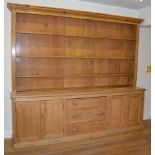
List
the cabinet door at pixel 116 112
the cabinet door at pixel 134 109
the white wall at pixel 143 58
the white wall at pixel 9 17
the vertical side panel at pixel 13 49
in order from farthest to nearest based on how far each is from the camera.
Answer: the white wall at pixel 143 58, the cabinet door at pixel 134 109, the cabinet door at pixel 116 112, the white wall at pixel 9 17, the vertical side panel at pixel 13 49

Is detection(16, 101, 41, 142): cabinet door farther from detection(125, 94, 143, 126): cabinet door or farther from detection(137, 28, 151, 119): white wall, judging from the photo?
detection(137, 28, 151, 119): white wall

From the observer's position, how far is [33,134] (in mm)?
2959

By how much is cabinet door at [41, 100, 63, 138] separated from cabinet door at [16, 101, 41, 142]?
0.10 meters

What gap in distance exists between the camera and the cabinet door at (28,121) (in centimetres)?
285

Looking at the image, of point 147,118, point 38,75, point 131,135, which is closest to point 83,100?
point 38,75

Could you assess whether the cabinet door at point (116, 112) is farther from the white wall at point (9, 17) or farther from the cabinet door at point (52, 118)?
the white wall at point (9, 17)

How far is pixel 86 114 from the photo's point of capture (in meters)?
3.29

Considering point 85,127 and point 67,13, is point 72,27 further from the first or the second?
point 85,127

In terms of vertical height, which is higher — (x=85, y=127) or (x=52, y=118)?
(x=52, y=118)

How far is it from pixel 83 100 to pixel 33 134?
1.05 metres

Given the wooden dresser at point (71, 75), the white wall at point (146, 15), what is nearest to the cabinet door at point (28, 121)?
the wooden dresser at point (71, 75)

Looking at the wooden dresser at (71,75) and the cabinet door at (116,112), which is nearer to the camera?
the wooden dresser at (71,75)

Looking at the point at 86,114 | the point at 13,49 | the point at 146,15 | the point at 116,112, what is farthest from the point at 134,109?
the point at 13,49

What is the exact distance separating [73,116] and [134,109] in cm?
140
